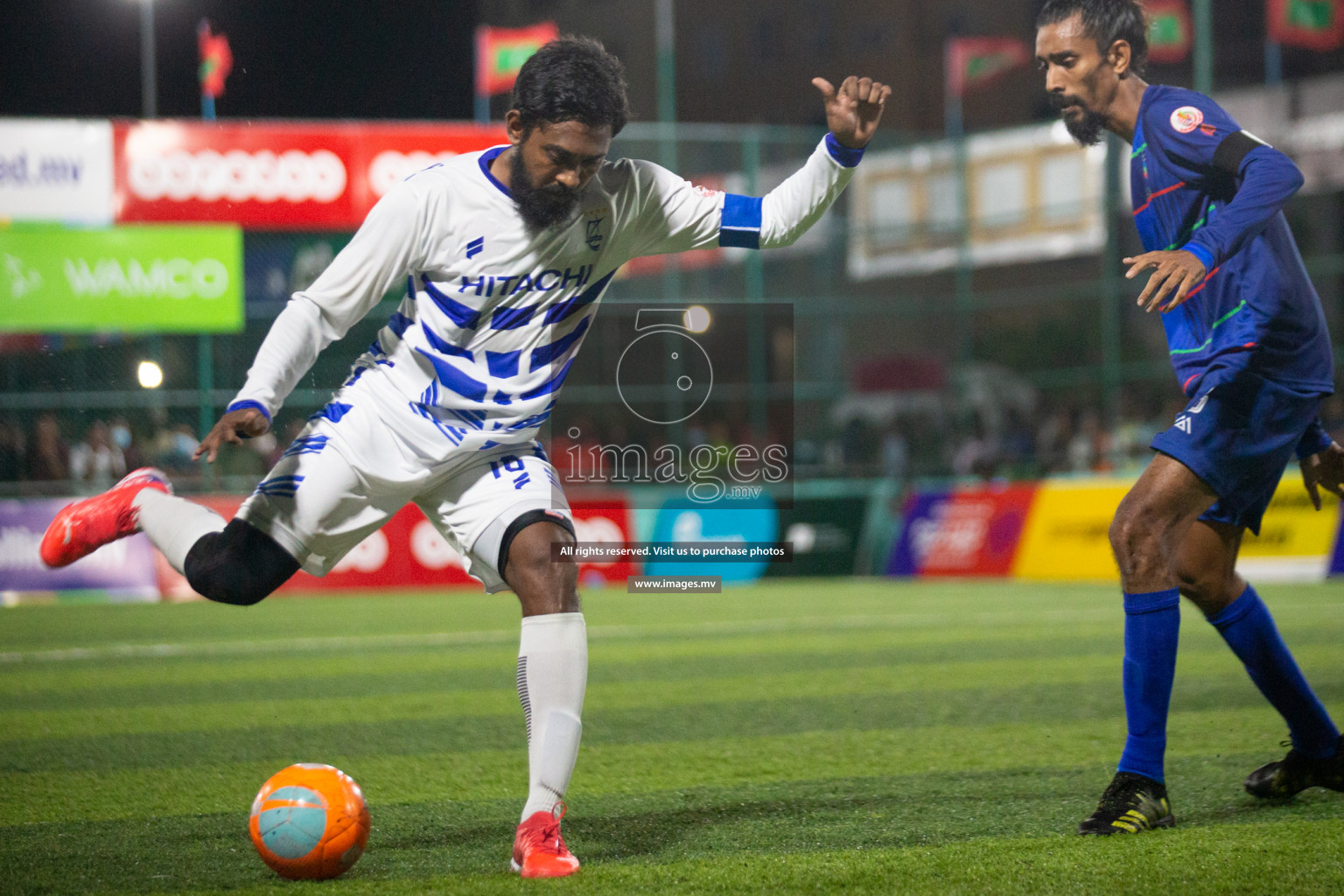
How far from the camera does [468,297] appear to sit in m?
3.59

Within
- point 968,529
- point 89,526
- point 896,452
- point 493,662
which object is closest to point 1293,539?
point 968,529

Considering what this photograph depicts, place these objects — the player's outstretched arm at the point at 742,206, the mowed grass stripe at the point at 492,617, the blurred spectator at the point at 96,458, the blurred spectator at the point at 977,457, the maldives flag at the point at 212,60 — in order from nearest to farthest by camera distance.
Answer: the player's outstretched arm at the point at 742,206
the mowed grass stripe at the point at 492,617
the blurred spectator at the point at 96,458
the maldives flag at the point at 212,60
the blurred spectator at the point at 977,457

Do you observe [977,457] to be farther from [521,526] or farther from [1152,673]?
[521,526]

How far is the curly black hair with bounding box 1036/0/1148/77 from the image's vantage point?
4020mm

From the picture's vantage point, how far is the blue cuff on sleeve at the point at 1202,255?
350 cm

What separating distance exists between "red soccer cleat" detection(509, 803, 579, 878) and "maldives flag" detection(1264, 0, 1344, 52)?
20.3m

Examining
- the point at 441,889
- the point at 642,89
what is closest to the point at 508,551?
the point at 441,889

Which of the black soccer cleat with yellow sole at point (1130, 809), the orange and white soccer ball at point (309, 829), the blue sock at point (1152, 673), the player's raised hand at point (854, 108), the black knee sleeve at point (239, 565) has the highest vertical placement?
the player's raised hand at point (854, 108)

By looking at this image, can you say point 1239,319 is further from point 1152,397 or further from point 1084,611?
point 1152,397

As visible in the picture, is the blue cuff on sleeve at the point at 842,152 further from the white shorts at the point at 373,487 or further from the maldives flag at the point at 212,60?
the maldives flag at the point at 212,60

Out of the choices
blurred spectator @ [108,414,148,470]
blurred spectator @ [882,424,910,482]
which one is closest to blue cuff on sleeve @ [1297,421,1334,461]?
blurred spectator @ [108,414,148,470]

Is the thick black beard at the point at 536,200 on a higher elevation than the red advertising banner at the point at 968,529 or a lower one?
higher

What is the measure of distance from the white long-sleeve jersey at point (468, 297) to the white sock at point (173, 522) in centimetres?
48

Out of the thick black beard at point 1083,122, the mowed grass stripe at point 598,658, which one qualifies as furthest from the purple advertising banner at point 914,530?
the thick black beard at point 1083,122
